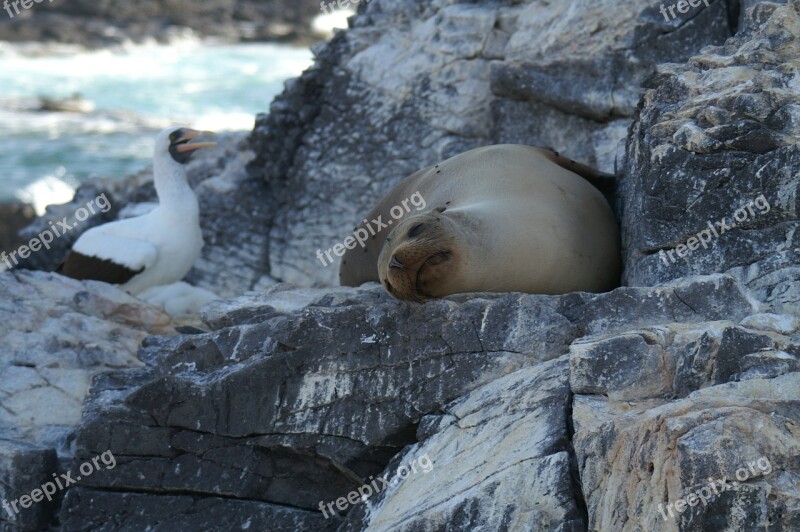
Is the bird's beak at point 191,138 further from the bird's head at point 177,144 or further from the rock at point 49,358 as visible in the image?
the rock at point 49,358

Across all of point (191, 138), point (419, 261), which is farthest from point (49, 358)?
point (191, 138)

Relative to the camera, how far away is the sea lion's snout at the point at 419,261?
4.52 metres

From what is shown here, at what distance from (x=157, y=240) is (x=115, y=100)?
764 inches

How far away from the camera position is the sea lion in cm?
459

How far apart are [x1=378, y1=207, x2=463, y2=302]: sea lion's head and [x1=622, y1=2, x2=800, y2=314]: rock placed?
82 cm

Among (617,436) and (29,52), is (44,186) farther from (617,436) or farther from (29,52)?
(617,436)

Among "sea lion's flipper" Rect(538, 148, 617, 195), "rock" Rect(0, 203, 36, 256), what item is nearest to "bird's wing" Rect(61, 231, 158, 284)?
"sea lion's flipper" Rect(538, 148, 617, 195)

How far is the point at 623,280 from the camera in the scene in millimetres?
5047

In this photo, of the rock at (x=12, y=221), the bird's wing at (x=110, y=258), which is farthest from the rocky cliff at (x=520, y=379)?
the rock at (x=12, y=221)

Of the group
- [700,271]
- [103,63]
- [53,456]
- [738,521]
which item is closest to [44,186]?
[103,63]

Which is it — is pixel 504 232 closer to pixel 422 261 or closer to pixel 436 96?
pixel 422 261

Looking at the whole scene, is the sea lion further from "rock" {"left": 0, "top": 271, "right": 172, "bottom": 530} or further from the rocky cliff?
"rock" {"left": 0, "top": 271, "right": 172, "bottom": 530}

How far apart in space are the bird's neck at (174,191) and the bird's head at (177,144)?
0.22 ft

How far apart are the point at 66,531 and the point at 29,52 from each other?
88.5 feet
